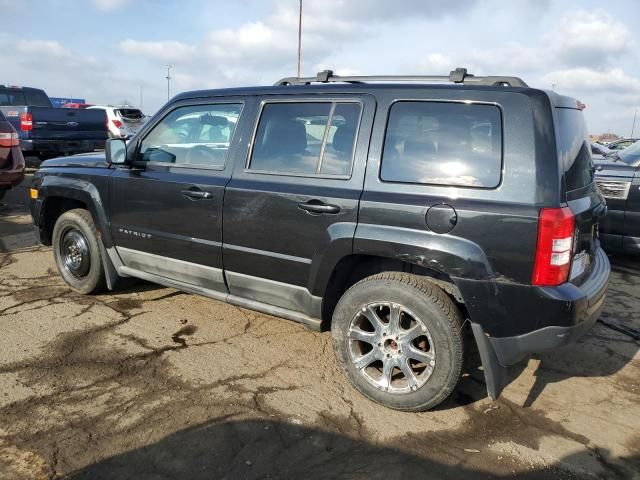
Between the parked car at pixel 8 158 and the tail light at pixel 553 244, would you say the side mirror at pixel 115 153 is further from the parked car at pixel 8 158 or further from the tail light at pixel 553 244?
the parked car at pixel 8 158

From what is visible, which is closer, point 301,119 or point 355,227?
point 355,227

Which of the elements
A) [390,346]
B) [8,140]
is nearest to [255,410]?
[390,346]

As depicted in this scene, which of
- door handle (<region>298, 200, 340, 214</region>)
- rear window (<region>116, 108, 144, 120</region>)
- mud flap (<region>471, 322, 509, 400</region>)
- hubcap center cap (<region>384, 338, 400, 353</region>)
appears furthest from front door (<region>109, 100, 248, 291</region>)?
rear window (<region>116, 108, 144, 120</region>)

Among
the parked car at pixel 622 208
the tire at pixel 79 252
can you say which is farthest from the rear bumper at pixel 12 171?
the parked car at pixel 622 208

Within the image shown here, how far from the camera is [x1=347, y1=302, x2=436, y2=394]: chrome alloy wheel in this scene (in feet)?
9.82

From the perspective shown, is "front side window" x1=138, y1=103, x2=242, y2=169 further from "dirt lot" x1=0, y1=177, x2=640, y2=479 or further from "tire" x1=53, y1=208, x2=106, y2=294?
"dirt lot" x1=0, y1=177, x2=640, y2=479

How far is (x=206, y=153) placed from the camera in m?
3.88

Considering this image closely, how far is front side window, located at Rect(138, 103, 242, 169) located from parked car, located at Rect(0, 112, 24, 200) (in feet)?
14.0

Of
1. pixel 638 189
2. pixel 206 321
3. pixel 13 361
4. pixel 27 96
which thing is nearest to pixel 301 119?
pixel 206 321

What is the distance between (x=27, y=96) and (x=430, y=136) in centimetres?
1444

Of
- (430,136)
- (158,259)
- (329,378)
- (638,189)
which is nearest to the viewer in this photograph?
(430,136)

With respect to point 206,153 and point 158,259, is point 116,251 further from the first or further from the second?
point 206,153

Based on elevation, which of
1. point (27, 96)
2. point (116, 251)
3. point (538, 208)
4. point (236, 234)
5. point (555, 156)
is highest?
point (27, 96)

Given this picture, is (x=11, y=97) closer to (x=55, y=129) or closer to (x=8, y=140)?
(x=55, y=129)
